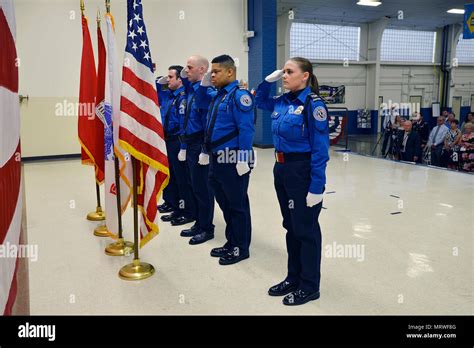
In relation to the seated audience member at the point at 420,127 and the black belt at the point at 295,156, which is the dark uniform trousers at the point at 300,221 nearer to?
the black belt at the point at 295,156

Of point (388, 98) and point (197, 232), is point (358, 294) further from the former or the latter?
point (388, 98)

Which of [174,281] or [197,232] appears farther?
[197,232]

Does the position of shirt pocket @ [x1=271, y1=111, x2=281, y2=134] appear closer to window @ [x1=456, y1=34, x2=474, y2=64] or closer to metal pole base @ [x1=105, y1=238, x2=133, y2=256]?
metal pole base @ [x1=105, y1=238, x2=133, y2=256]

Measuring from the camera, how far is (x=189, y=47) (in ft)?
34.4

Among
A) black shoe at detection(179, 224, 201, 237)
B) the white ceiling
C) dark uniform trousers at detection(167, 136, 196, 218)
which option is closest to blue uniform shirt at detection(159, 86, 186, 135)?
dark uniform trousers at detection(167, 136, 196, 218)

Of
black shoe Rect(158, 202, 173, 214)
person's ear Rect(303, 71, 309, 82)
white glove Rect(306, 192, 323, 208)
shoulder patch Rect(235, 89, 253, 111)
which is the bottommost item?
black shoe Rect(158, 202, 173, 214)

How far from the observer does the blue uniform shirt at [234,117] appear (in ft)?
10.9

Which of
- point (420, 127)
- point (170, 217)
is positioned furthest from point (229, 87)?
point (420, 127)

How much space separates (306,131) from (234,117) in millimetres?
934

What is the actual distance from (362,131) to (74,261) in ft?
51.8

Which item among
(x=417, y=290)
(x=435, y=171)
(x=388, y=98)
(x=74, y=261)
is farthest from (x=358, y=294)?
(x=388, y=98)

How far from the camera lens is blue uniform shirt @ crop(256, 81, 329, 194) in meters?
2.53

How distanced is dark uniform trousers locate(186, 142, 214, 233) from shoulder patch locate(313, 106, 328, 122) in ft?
5.49

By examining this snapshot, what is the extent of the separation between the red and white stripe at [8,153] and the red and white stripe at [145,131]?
210 cm
